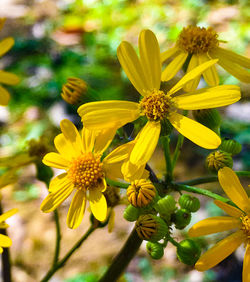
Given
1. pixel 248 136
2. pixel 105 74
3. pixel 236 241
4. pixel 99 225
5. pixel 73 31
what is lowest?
pixel 99 225

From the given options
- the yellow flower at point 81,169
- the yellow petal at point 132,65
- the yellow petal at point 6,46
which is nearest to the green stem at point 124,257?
the yellow flower at point 81,169

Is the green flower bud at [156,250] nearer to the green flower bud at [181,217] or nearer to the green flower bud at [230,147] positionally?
the green flower bud at [181,217]

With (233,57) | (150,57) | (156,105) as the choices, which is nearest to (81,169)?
(156,105)

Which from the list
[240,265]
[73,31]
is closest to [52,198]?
[240,265]

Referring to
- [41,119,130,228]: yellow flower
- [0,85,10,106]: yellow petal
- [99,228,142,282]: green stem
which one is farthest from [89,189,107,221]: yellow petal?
[0,85,10,106]: yellow petal

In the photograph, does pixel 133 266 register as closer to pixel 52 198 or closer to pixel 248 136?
pixel 248 136

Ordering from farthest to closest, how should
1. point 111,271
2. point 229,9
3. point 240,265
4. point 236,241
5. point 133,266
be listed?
point 229,9 → point 133,266 → point 240,265 → point 111,271 → point 236,241
